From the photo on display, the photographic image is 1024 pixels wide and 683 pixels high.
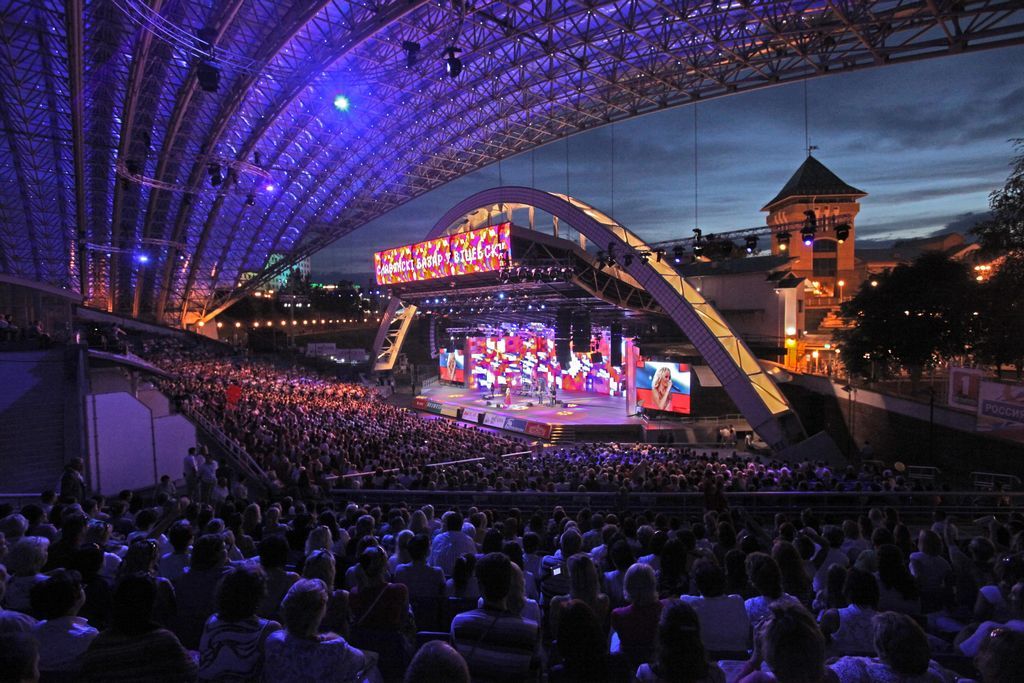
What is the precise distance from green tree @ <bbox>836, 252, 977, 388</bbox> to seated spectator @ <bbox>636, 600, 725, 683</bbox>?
752 inches

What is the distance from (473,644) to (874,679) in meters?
1.65

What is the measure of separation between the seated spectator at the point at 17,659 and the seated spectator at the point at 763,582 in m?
3.32

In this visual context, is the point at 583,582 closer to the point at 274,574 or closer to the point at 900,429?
the point at 274,574

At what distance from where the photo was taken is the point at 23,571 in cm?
373

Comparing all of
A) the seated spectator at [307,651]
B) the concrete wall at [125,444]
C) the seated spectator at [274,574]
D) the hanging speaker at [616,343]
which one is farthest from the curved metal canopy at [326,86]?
the seated spectator at [307,651]

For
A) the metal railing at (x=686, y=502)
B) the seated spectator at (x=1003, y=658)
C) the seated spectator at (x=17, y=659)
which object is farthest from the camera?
the metal railing at (x=686, y=502)

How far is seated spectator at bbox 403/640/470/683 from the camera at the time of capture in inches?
73.4

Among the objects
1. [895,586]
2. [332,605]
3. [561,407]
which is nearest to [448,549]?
[332,605]

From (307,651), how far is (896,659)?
238 centimetres

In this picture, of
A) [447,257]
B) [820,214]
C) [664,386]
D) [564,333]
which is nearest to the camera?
[664,386]

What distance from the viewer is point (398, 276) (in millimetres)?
35812

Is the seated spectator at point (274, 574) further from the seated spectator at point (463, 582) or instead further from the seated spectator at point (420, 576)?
the seated spectator at point (463, 582)

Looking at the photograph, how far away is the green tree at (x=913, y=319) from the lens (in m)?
17.7

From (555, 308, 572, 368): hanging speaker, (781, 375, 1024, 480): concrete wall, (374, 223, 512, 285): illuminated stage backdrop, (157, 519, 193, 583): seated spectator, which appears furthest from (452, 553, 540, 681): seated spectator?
(555, 308, 572, 368): hanging speaker
